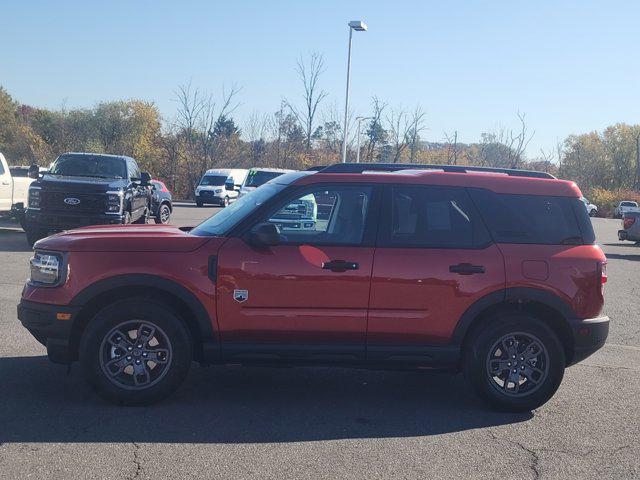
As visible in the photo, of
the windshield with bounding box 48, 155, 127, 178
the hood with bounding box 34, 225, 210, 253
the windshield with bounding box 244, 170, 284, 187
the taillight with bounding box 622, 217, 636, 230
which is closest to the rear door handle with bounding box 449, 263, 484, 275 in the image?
the hood with bounding box 34, 225, 210, 253

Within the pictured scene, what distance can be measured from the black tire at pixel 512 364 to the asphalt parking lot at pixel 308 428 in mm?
144

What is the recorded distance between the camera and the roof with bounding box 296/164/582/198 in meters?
6.17

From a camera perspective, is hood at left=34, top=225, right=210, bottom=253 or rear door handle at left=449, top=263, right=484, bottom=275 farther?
rear door handle at left=449, top=263, right=484, bottom=275

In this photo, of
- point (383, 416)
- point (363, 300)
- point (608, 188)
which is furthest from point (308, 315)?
point (608, 188)

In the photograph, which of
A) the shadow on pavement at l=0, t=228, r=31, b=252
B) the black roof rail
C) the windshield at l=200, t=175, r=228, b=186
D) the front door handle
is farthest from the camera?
the windshield at l=200, t=175, r=228, b=186

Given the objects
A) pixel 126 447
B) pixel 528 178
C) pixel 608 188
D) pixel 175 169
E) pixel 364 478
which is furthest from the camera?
pixel 608 188

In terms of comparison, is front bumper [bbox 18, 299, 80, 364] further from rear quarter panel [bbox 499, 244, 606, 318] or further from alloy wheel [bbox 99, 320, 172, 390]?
rear quarter panel [bbox 499, 244, 606, 318]

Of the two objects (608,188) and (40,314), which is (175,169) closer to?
(40,314)

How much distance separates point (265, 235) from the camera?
570 centimetres

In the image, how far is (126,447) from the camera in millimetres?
4961

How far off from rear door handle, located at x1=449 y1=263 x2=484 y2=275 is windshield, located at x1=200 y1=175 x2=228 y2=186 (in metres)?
35.5

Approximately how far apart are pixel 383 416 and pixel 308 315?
994mm

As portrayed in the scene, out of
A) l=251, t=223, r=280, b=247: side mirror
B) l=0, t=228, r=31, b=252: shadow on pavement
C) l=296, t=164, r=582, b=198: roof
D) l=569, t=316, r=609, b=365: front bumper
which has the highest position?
l=296, t=164, r=582, b=198: roof

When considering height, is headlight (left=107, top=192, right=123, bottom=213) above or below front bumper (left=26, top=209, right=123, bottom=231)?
above
